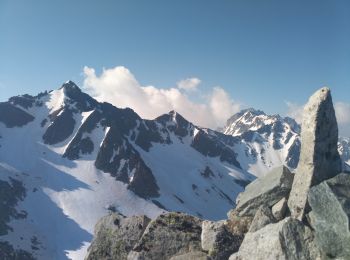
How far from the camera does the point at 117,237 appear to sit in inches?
957

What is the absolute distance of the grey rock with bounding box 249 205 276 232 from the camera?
2073 centimetres

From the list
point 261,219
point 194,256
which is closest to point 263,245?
point 261,219

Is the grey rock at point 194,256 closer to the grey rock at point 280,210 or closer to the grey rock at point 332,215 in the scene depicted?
the grey rock at point 280,210

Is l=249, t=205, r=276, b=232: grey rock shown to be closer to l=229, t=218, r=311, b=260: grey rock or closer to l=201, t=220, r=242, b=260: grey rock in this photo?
l=201, t=220, r=242, b=260: grey rock

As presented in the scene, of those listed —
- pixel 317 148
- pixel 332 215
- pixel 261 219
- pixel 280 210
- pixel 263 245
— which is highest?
pixel 317 148

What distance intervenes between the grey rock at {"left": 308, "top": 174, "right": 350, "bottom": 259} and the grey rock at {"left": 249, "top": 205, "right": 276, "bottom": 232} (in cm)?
203

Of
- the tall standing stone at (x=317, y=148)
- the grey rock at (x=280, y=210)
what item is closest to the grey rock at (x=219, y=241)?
the grey rock at (x=280, y=210)

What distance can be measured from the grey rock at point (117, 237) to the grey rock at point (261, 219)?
6.52 m

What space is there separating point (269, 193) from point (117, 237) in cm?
874

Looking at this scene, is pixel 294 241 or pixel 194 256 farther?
pixel 194 256

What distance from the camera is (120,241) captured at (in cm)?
2416

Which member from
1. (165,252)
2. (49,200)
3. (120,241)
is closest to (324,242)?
(165,252)

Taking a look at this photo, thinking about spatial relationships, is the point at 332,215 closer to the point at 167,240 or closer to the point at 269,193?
the point at 269,193

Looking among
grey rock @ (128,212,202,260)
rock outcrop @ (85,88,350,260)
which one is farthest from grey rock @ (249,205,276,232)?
grey rock @ (128,212,202,260)
